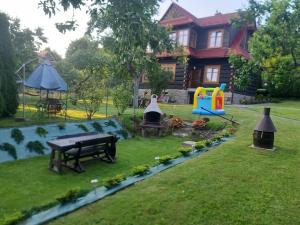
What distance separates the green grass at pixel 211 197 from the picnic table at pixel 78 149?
2515mm

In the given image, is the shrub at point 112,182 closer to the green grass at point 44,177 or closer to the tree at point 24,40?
the green grass at point 44,177

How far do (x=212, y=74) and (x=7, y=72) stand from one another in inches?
740

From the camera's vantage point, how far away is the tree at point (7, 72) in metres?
11.0

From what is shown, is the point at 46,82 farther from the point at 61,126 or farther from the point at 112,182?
the point at 112,182

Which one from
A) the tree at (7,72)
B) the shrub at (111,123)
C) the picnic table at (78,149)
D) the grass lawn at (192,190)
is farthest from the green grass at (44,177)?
the tree at (7,72)

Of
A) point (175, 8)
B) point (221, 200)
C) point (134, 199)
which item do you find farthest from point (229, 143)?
point (175, 8)

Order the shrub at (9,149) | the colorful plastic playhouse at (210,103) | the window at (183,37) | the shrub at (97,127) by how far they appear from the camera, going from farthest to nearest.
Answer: the window at (183,37)
the colorful plastic playhouse at (210,103)
the shrub at (97,127)
the shrub at (9,149)

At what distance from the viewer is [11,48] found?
11523mm

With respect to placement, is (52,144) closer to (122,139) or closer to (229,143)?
(122,139)

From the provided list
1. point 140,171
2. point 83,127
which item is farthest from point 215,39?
point 140,171

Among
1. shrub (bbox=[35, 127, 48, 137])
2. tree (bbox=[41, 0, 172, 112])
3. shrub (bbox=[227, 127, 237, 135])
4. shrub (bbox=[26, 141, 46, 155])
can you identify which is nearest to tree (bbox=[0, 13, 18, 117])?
shrub (bbox=[35, 127, 48, 137])

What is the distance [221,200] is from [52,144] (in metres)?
4.57

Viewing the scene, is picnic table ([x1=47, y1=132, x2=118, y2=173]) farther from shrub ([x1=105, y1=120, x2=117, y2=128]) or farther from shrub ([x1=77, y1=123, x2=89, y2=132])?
shrub ([x1=105, y1=120, x2=117, y2=128])

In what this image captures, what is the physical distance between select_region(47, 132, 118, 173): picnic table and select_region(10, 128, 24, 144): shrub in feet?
4.87
